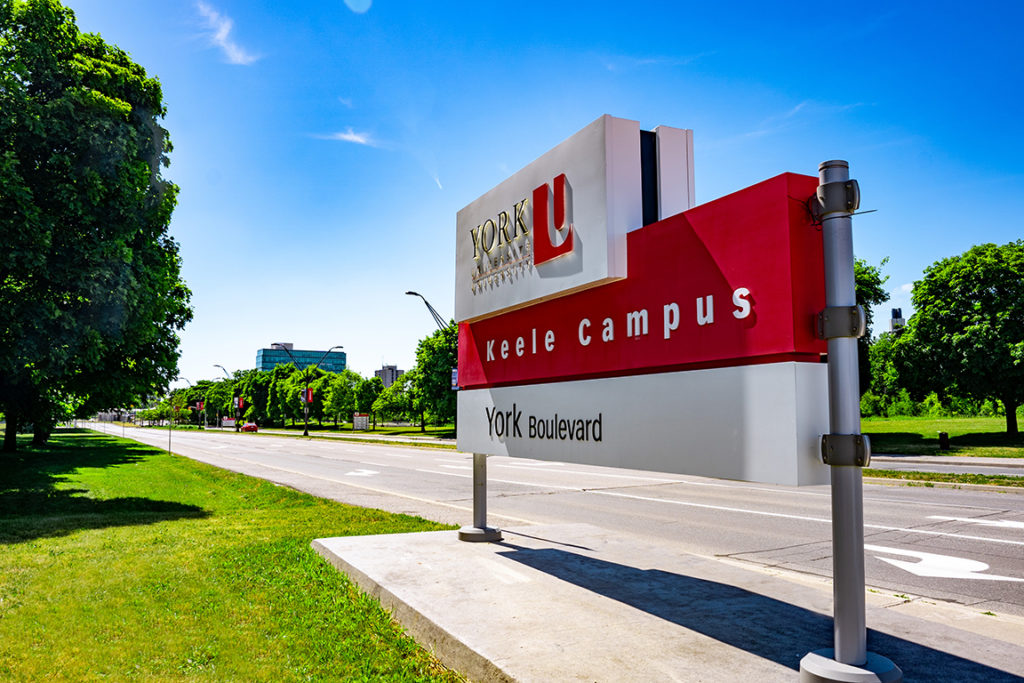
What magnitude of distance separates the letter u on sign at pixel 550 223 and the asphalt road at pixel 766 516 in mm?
4595

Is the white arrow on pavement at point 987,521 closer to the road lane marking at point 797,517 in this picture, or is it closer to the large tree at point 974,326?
the road lane marking at point 797,517

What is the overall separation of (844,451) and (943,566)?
18.8ft

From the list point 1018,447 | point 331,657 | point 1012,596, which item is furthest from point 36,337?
point 1018,447

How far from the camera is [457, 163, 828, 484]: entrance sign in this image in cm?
350

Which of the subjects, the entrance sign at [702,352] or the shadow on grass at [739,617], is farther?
the shadow on grass at [739,617]

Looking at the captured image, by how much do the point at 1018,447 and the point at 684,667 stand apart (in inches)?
1126

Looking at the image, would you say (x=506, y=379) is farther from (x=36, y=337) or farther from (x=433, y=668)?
(x=36, y=337)

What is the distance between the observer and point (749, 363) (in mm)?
3729

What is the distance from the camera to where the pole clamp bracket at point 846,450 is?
10.4 feet

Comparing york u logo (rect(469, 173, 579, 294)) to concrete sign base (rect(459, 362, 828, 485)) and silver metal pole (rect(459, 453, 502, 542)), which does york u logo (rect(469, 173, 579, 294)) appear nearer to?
concrete sign base (rect(459, 362, 828, 485))

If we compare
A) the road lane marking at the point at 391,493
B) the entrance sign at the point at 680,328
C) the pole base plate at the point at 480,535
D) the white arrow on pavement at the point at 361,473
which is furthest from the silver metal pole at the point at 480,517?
the white arrow on pavement at the point at 361,473

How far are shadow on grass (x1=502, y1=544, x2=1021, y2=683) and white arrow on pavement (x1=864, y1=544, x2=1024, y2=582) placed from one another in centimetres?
302

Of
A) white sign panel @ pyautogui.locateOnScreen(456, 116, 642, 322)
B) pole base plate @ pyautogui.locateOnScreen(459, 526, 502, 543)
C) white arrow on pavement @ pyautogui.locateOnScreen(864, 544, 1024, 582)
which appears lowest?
white arrow on pavement @ pyautogui.locateOnScreen(864, 544, 1024, 582)

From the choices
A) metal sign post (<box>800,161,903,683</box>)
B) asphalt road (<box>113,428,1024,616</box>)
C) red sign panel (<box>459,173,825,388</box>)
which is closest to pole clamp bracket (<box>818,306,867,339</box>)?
metal sign post (<box>800,161,903,683</box>)
